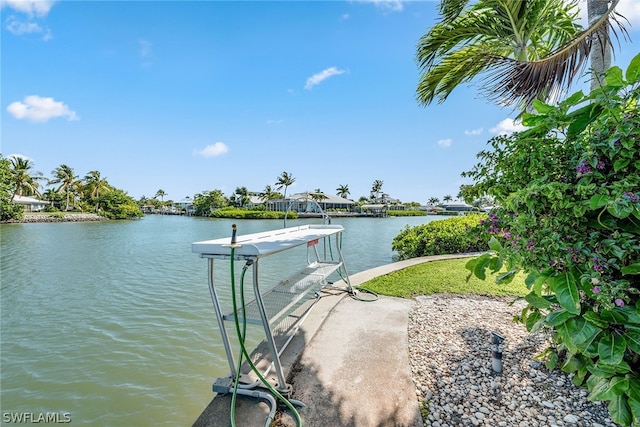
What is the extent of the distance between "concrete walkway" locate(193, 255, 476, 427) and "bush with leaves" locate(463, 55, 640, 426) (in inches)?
49.1

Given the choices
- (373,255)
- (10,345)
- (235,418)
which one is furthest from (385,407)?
(373,255)

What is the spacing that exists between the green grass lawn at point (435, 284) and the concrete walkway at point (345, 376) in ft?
3.95

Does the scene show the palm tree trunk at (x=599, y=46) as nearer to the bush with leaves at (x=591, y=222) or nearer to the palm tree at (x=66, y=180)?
the bush with leaves at (x=591, y=222)

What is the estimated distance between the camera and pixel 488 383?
245 cm

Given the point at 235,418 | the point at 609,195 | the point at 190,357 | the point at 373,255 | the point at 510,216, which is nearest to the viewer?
the point at 609,195

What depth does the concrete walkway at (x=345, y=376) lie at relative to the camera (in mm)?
2164

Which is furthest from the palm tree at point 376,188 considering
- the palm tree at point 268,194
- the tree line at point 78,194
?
the tree line at point 78,194

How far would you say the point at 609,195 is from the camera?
131cm

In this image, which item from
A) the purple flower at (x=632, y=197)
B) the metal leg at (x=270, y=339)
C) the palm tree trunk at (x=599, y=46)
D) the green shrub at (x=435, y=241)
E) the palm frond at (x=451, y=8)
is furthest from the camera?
the green shrub at (x=435, y=241)

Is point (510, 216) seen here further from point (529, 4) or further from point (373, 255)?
point (373, 255)

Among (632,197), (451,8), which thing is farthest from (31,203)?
(632,197)

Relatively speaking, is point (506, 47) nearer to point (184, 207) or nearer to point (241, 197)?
point (241, 197)

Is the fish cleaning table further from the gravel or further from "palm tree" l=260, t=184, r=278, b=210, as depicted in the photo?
"palm tree" l=260, t=184, r=278, b=210

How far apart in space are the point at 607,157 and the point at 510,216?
19.3 inches
